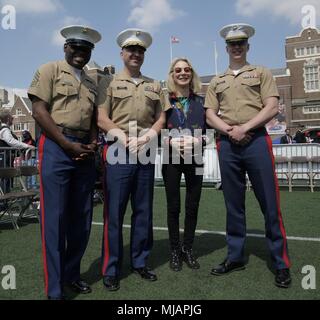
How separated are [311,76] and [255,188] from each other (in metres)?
47.3

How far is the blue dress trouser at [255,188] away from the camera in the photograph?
3281 millimetres

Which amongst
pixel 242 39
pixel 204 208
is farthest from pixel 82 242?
pixel 204 208

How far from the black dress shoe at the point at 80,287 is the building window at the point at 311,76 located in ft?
157

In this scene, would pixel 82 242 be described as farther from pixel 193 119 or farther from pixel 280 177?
pixel 280 177

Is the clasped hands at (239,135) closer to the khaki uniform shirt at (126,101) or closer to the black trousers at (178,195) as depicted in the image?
the black trousers at (178,195)

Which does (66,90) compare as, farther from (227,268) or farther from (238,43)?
(227,268)

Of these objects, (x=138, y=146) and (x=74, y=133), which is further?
(x=138, y=146)

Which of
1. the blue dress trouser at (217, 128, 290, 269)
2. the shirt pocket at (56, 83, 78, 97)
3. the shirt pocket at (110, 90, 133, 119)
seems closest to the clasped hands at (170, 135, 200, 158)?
the blue dress trouser at (217, 128, 290, 269)

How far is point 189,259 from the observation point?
368 cm

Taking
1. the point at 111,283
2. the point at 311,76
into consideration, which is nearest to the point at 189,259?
the point at 111,283

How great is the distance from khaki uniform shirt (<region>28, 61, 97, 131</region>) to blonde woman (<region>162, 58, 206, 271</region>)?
92cm

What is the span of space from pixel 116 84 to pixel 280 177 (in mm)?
9086

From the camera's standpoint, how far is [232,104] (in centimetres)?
340

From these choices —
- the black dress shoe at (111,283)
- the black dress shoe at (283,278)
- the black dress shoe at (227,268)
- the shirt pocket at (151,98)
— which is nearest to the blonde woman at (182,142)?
the shirt pocket at (151,98)
